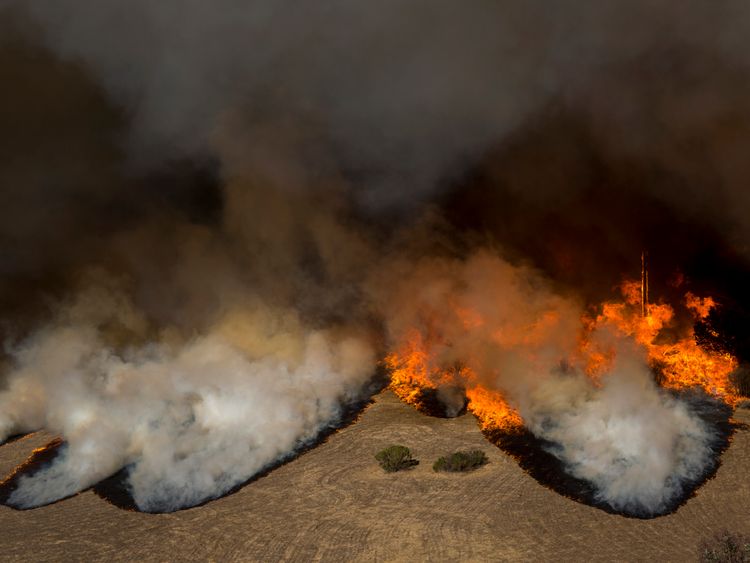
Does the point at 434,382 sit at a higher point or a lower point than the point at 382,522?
higher

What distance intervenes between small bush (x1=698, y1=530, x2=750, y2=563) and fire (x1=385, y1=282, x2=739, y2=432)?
3.64 metres

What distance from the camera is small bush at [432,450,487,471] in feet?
28.3

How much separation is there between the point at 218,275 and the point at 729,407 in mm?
10456

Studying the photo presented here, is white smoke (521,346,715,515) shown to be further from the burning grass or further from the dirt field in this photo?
the dirt field

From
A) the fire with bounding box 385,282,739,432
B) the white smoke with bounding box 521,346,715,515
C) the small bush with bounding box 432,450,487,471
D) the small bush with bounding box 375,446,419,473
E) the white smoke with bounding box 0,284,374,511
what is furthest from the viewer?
the fire with bounding box 385,282,739,432

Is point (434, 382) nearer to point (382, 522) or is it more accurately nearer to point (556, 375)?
point (556, 375)

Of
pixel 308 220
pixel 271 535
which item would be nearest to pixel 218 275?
pixel 308 220

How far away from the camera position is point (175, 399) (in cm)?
1086

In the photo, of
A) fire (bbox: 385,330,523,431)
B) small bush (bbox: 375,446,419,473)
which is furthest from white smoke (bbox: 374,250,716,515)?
small bush (bbox: 375,446,419,473)

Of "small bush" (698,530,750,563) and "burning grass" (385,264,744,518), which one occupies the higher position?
"burning grass" (385,264,744,518)

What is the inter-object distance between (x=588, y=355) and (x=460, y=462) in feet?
12.2

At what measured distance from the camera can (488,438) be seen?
970cm

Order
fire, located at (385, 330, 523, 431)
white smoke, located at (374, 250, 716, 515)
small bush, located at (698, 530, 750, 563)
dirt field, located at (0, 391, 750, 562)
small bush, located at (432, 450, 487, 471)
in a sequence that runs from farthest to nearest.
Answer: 1. fire, located at (385, 330, 523, 431)
2. small bush, located at (432, 450, 487, 471)
3. white smoke, located at (374, 250, 716, 515)
4. dirt field, located at (0, 391, 750, 562)
5. small bush, located at (698, 530, 750, 563)

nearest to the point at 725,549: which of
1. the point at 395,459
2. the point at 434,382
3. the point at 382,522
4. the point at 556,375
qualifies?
the point at 382,522
